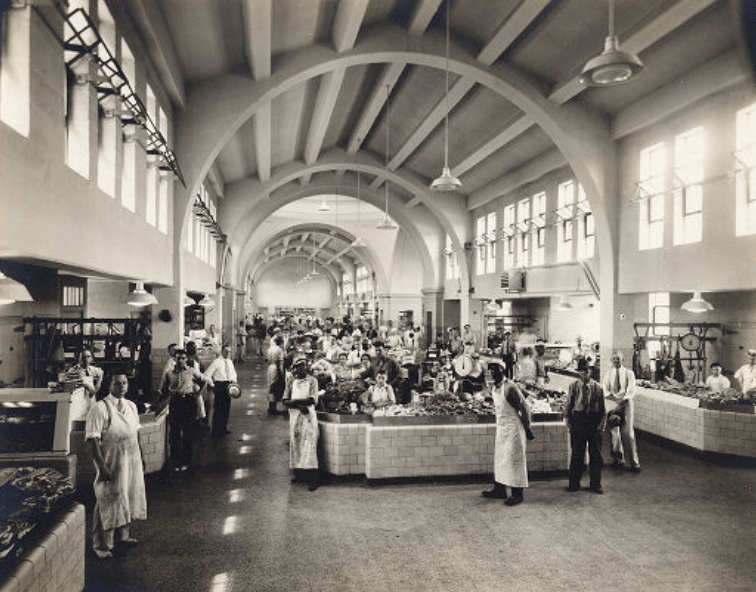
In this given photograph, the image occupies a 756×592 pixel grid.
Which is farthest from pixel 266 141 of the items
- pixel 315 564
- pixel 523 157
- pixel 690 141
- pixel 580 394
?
pixel 315 564

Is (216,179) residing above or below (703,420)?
above

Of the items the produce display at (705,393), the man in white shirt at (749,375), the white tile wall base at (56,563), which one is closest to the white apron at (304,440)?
the white tile wall base at (56,563)

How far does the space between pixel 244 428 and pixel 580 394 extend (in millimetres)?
6697

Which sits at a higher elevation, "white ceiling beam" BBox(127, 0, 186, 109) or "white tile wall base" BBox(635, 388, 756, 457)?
"white ceiling beam" BBox(127, 0, 186, 109)

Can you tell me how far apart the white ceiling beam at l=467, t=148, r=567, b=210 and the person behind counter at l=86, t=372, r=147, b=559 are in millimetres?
13323

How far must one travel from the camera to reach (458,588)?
15.9 feet

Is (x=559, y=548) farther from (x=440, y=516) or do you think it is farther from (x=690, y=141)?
(x=690, y=141)

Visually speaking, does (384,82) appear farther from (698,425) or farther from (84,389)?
(698,425)

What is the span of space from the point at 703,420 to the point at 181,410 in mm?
8034

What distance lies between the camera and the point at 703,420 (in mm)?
9086

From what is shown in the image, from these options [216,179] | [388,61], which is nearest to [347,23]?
[388,61]

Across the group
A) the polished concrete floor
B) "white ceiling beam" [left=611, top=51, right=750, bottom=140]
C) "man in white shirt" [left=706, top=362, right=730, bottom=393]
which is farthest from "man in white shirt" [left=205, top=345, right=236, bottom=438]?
"white ceiling beam" [left=611, top=51, right=750, bottom=140]

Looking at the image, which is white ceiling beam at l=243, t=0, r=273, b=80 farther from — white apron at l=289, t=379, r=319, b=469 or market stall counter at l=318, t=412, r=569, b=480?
market stall counter at l=318, t=412, r=569, b=480

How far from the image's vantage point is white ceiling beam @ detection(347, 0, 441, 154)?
11.2m
